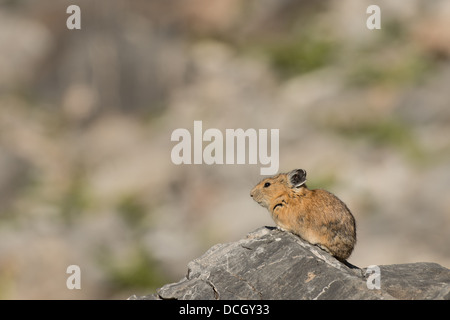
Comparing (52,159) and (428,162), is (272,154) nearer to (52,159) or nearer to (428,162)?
(428,162)

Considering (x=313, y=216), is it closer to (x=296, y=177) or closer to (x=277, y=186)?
(x=296, y=177)

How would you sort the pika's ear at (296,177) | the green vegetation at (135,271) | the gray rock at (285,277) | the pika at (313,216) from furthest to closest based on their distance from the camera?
the green vegetation at (135,271), the pika's ear at (296,177), the pika at (313,216), the gray rock at (285,277)

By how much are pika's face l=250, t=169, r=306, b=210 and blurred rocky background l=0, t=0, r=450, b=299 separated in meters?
14.7

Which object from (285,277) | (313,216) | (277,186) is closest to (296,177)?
(277,186)

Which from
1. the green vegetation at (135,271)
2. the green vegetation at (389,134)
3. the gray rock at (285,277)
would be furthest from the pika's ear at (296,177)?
the green vegetation at (389,134)

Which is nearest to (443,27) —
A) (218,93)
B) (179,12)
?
(218,93)

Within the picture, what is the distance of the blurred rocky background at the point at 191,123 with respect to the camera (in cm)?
3241

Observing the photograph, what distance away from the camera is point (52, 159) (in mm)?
40500

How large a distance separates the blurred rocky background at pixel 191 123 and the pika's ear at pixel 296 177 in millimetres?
15012

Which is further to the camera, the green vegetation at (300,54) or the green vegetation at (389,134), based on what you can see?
the green vegetation at (300,54)

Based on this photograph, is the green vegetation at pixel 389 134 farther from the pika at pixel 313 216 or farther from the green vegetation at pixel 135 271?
the pika at pixel 313 216

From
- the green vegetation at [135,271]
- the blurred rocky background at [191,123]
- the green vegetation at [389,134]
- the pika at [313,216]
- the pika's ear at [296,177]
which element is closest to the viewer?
the pika at [313,216]

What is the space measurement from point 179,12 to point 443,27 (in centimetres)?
1772

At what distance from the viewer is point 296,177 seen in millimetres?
15695
